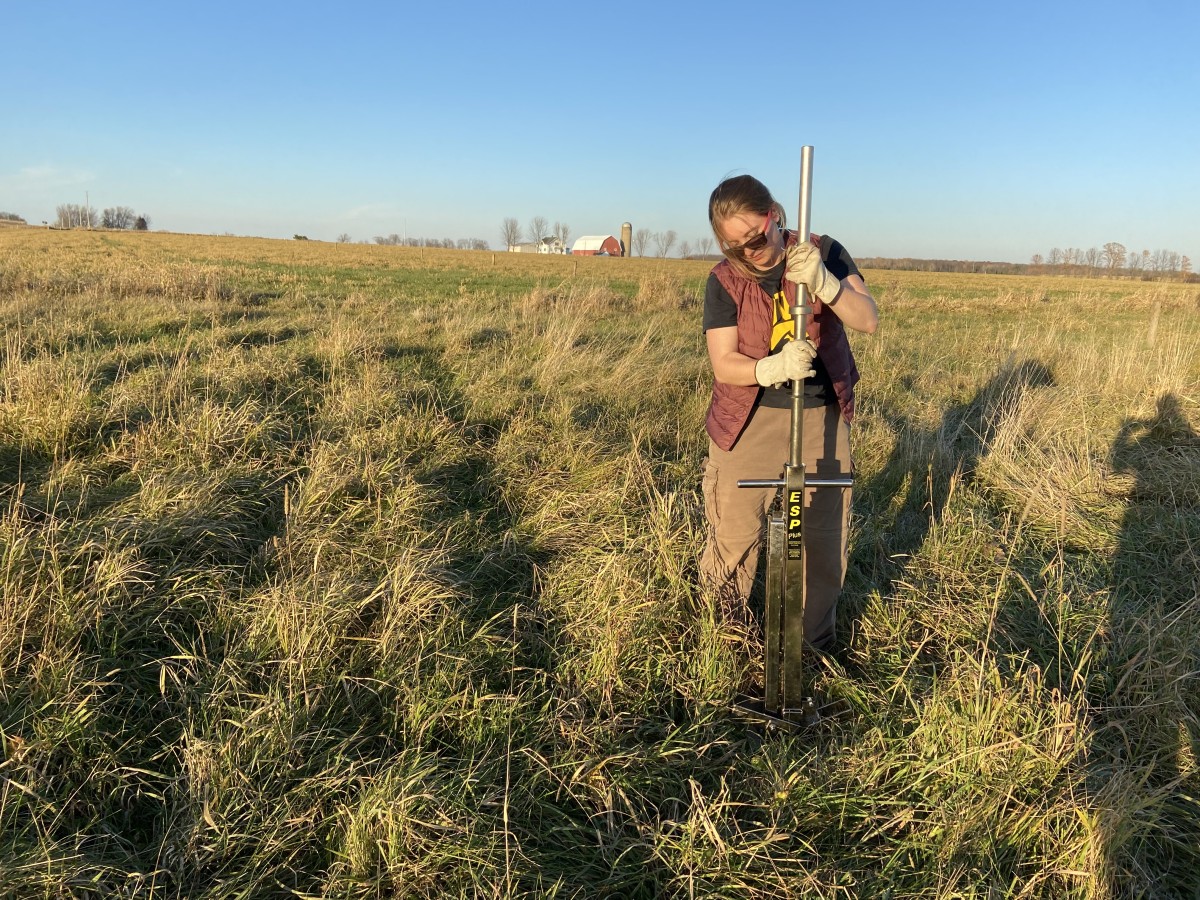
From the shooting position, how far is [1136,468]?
4.82 metres

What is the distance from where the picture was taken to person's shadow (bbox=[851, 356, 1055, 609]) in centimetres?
356

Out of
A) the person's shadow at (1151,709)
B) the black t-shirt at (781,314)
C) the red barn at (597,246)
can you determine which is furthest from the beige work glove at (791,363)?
the red barn at (597,246)

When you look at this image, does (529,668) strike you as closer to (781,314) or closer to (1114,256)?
(781,314)

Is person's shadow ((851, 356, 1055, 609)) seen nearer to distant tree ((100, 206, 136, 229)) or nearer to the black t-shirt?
the black t-shirt

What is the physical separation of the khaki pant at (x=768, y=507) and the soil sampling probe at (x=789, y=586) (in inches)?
9.8

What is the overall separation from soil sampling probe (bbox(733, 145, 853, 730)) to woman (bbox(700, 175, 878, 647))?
0.64 feet

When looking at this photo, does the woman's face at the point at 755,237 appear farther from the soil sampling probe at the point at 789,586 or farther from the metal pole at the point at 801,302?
the soil sampling probe at the point at 789,586

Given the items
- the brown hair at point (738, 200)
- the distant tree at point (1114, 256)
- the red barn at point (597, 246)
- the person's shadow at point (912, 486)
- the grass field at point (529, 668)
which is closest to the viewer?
the grass field at point (529, 668)

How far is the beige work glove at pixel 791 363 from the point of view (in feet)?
7.02

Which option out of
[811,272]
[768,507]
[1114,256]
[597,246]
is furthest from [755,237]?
[597,246]

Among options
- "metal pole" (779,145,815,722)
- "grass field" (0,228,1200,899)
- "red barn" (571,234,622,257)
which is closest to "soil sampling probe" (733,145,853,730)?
"metal pole" (779,145,815,722)

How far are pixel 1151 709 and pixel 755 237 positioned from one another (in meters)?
2.07

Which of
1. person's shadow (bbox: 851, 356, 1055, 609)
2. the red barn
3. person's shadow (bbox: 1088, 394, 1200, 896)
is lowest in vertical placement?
person's shadow (bbox: 1088, 394, 1200, 896)

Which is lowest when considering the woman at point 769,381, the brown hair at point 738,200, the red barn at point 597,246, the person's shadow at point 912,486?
the person's shadow at point 912,486
